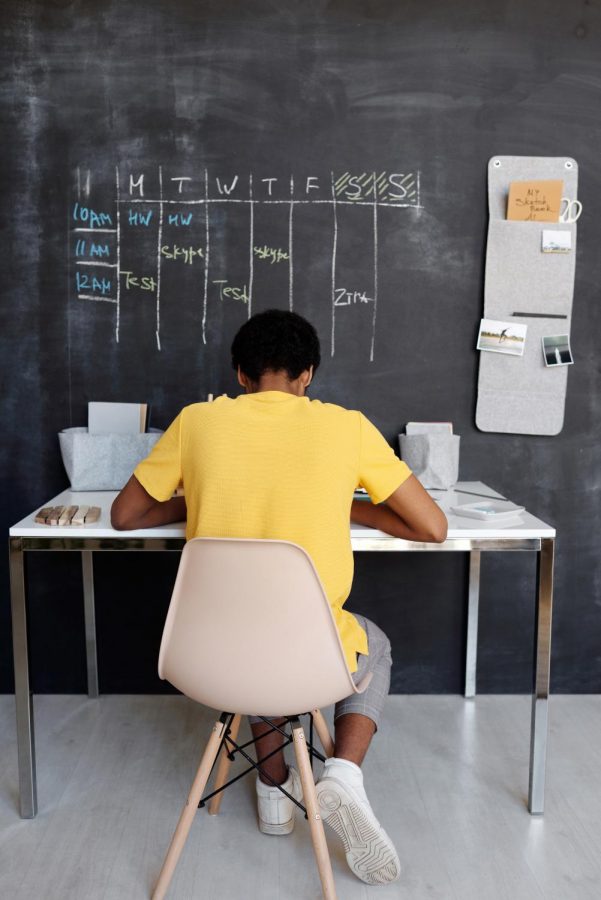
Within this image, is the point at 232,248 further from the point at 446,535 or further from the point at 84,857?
the point at 84,857

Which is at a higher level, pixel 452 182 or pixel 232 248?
pixel 452 182

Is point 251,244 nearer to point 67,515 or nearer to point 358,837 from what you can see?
point 67,515

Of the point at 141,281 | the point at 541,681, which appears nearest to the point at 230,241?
the point at 141,281

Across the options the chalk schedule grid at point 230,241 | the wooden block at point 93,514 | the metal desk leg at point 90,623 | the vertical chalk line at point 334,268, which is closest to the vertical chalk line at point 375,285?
the chalk schedule grid at point 230,241

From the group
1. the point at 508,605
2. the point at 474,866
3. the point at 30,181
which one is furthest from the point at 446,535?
the point at 30,181

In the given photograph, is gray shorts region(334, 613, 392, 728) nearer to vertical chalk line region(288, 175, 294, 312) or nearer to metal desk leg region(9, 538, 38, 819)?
metal desk leg region(9, 538, 38, 819)

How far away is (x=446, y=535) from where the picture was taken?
6.37 feet

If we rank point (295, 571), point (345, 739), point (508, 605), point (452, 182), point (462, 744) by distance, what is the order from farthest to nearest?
point (508, 605) < point (452, 182) < point (462, 744) < point (345, 739) < point (295, 571)

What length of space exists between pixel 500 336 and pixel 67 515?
1.45m

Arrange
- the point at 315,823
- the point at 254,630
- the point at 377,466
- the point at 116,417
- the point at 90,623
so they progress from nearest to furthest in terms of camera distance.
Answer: the point at 254,630 → the point at 315,823 → the point at 377,466 → the point at 116,417 → the point at 90,623

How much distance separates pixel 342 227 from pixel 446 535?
1.17m

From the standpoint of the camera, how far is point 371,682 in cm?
197

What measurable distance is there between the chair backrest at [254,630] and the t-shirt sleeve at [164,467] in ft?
0.93

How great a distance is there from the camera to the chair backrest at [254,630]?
5.01ft
